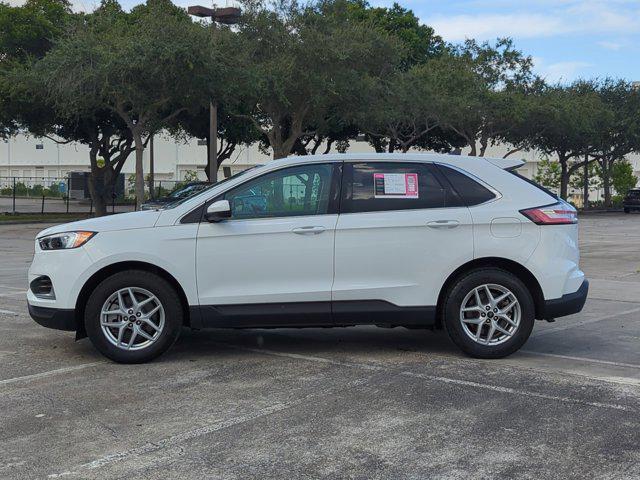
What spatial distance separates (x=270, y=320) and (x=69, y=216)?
3073 cm

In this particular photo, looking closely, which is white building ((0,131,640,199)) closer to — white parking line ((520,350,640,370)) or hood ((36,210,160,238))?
white parking line ((520,350,640,370))

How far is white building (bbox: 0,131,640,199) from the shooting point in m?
73.3

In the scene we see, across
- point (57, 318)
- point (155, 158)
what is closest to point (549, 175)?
point (155, 158)

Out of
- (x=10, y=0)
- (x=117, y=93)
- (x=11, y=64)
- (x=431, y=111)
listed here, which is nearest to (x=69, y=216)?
(x=11, y=64)

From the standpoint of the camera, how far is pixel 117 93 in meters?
25.0

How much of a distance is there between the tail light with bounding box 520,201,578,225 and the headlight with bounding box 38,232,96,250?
371 centimetres

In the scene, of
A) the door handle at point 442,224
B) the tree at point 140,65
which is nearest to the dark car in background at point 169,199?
the tree at point 140,65

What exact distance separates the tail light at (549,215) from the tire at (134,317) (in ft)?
10.1

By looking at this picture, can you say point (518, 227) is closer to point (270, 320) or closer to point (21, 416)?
point (270, 320)

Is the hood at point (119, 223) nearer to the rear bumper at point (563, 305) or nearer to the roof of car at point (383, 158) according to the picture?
the roof of car at point (383, 158)

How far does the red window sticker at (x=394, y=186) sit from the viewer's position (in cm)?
692

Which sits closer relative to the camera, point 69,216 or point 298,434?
point 298,434

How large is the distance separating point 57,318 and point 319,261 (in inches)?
88.4

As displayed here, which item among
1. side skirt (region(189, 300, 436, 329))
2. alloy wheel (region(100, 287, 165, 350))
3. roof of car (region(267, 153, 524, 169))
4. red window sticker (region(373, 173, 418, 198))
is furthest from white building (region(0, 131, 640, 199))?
alloy wheel (region(100, 287, 165, 350))
